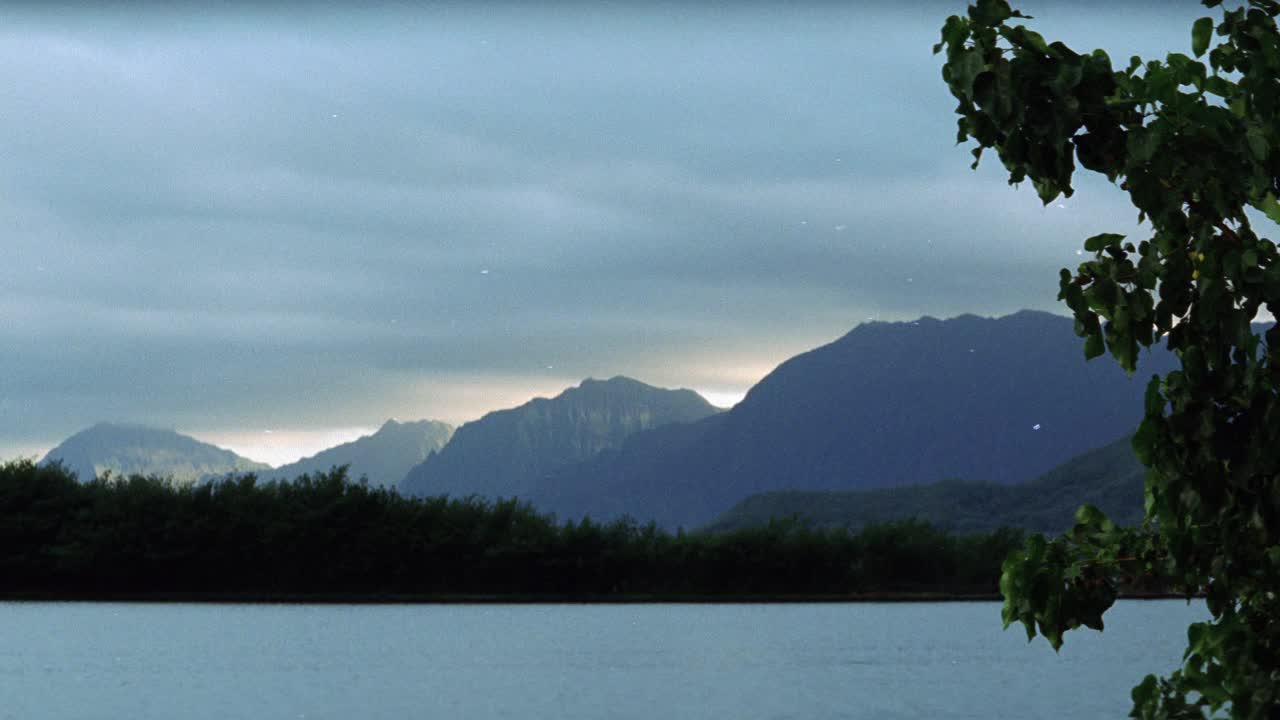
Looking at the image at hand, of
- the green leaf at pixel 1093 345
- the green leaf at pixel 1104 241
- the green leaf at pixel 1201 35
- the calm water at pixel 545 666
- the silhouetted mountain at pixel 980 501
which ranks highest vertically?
the silhouetted mountain at pixel 980 501

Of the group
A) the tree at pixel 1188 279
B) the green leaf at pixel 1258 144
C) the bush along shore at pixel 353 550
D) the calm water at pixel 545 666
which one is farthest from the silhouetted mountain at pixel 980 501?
the green leaf at pixel 1258 144

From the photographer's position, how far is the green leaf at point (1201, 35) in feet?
11.1

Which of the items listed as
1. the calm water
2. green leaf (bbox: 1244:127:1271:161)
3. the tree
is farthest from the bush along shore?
green leaf (bbox: 1244:127:1271:161)

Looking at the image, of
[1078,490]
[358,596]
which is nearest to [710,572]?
[358,596]

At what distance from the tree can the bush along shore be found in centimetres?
5150

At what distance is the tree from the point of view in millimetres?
3145

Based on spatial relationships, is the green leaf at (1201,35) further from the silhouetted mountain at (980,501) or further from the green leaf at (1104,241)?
the silhouetted mountain at (980,501)

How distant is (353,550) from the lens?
54.6 m

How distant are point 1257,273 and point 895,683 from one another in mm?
25027

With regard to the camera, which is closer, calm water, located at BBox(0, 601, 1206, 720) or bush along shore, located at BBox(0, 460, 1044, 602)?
calm water, located at BBox(0, 601, 1206, 720)

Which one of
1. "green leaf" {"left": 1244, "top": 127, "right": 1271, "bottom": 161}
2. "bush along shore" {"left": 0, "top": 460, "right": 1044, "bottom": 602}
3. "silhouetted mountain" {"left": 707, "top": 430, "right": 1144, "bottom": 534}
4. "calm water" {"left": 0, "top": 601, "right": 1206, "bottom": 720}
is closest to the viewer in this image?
"green leaf" {"left": 1244, "top": 127, "right": 1271, "bottom": 161}

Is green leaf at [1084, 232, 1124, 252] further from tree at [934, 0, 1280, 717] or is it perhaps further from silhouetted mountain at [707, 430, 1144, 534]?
silhouetted mountain at [707, 430, 1144, 534]

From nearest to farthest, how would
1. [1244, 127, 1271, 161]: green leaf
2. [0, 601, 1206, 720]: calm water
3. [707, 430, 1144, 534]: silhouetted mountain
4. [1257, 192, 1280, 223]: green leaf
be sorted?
[1244, 127, 1271, 161]: green leaf
[1257, 192, 1280, 223]: green leaf
[0, 601, 1206, 720]: calm water
[707, 430, 1144, 534]: silhouetted mountain

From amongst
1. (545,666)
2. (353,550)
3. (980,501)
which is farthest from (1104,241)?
(980,501)
